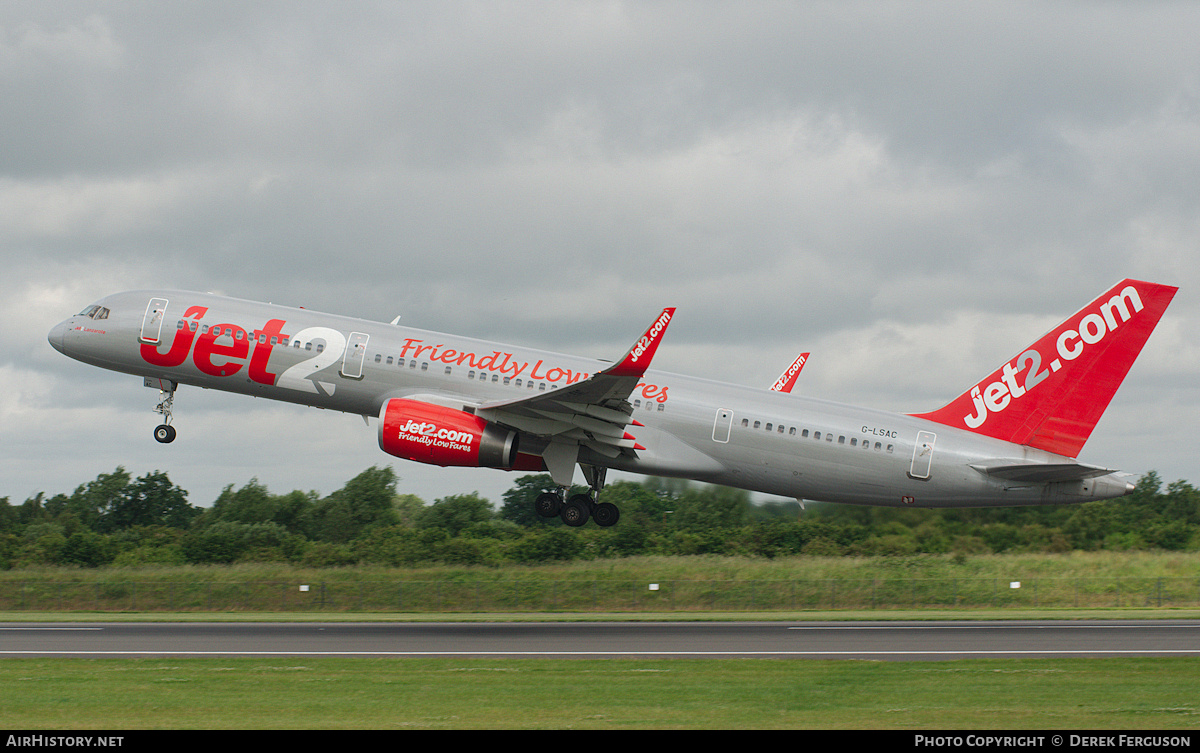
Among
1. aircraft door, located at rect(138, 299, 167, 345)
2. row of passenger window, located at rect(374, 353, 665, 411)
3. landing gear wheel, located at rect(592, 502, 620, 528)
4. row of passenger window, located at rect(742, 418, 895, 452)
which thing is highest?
aircraft door, located at rect(138, 299, 167, 345)

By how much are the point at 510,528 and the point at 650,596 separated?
20.1 m

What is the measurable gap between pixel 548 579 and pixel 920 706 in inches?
1392

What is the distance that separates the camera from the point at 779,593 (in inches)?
2213

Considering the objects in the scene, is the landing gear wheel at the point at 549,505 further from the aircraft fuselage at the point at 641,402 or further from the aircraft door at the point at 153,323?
the aircraft door at the point at 153,323

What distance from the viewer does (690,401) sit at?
130ft

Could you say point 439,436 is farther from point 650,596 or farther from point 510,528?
point 510,528

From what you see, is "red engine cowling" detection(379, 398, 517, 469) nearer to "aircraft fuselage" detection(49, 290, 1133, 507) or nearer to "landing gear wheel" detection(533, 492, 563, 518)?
"aircraft fuselage" detection(49, 290, 1133, 507)

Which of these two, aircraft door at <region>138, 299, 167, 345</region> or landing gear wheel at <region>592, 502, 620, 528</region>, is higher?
aircraft door at <region>138, 299, 167, 345</region>

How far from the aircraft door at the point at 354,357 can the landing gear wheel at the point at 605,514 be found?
32.3ft

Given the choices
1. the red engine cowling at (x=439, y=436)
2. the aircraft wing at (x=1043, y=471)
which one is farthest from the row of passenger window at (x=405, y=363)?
the aircraft wing at (x=1043, y=471)

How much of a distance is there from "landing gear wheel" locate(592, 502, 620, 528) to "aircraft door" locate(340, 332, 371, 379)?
9857 mm

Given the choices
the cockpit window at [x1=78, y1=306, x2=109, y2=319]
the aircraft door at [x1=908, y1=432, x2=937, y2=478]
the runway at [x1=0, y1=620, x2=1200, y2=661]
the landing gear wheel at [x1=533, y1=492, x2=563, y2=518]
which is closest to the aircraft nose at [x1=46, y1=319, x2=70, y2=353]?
the cockpit window at [x1=78, y1=306, x2=109, y2=319]

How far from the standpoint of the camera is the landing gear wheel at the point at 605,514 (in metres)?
41.8

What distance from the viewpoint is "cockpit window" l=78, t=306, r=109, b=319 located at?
4084 centimetres
